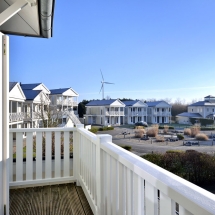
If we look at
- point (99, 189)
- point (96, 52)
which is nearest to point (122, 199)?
point (99, 189)

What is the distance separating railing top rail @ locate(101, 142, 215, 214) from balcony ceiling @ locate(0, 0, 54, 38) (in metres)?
1.40

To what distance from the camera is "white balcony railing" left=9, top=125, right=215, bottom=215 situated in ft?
1.68

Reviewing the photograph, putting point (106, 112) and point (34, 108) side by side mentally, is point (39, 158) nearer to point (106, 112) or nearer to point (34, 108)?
point (34, 108)

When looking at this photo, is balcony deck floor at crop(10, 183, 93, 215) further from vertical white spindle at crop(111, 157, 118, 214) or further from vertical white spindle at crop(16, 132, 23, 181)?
vertical white spindle at crop(111, 157, 118, 214)

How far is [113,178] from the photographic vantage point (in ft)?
3.54

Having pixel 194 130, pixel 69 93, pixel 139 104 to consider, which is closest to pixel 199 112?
pixel 194 130

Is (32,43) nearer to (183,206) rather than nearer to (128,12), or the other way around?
(128,12)

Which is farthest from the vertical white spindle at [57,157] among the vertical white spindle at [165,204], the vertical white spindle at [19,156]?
the vertical white spindle at [165,204]

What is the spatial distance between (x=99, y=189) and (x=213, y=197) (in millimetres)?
1027

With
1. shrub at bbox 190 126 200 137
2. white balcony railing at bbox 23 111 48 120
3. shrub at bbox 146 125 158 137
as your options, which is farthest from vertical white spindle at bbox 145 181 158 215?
white balcony railing at bbox 23 111 48 120

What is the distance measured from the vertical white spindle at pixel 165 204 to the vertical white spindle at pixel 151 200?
53mm

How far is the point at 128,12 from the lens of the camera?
925cm

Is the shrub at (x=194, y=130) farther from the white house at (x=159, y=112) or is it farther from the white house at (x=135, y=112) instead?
the white house at (x=135, y=112)

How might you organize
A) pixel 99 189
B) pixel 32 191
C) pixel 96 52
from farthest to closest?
pixel 96 52 → pixel 32 191 → pixel 99 189
